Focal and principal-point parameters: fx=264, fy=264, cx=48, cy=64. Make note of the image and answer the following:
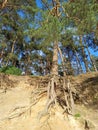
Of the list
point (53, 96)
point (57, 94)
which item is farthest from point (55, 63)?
point (53, 96)

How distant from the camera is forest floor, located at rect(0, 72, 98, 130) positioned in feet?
28.3

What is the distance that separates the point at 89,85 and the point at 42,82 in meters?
2.11

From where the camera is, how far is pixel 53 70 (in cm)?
1216

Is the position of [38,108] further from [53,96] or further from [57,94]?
[57,94]

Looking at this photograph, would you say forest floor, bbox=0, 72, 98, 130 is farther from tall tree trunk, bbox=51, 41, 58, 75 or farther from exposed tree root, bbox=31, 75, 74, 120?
tall tree trunk, bbox=51, 41, 58, 75

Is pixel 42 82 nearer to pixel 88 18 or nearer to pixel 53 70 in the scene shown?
pixel 53 70

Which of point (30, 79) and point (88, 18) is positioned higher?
point (88, 18)

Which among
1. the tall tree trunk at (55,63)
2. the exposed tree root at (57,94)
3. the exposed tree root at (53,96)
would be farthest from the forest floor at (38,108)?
the tall tree trunk at (55,63)

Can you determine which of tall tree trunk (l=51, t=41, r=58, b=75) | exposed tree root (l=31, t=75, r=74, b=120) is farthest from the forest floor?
tall tree trunk (l=51, t=41, r=58, b=75)

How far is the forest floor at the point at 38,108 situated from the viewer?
28.3 ft

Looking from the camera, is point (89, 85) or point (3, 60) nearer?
point (89, 85)

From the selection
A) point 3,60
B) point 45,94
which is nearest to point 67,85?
point 45,94

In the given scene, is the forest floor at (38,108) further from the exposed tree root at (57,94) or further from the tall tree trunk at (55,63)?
the tall tree trunk at (55,63)

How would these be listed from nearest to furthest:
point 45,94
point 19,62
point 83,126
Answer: point 83,126 → point 45,94 → point 19,62
